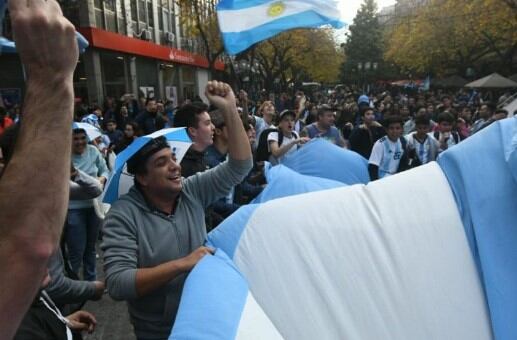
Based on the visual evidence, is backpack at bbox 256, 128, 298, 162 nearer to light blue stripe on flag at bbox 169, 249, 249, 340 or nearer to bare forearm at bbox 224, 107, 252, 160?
bare forearm at bbox 224, 107, 252, 160

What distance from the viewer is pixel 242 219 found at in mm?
1772

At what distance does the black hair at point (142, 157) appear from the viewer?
7.07 feet

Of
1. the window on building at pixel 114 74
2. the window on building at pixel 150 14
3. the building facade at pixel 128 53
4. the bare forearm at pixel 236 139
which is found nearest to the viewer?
the bare forearm at pixel 236 139

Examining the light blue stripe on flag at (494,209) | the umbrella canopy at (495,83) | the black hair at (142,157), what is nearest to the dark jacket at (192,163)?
the black hair at (142,157)

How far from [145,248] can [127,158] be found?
0.40 meters

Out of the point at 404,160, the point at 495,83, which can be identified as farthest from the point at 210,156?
the point at 495,83

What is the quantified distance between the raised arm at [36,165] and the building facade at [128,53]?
11310mm

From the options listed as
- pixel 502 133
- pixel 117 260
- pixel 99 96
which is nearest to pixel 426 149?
pixel 502 133

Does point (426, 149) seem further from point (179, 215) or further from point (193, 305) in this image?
point (193, 305)

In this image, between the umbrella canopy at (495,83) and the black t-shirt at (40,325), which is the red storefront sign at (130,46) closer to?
the black t-shirt at (40,325)

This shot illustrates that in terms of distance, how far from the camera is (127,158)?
82.1 inches

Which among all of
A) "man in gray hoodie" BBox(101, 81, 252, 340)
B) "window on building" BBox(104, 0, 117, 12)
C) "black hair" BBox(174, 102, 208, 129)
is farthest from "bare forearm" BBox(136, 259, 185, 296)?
"window on building" BBox(104, 0, 117, 12)

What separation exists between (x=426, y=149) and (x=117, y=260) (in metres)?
4.41

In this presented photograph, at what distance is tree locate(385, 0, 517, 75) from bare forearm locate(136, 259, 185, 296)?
16.5 m
